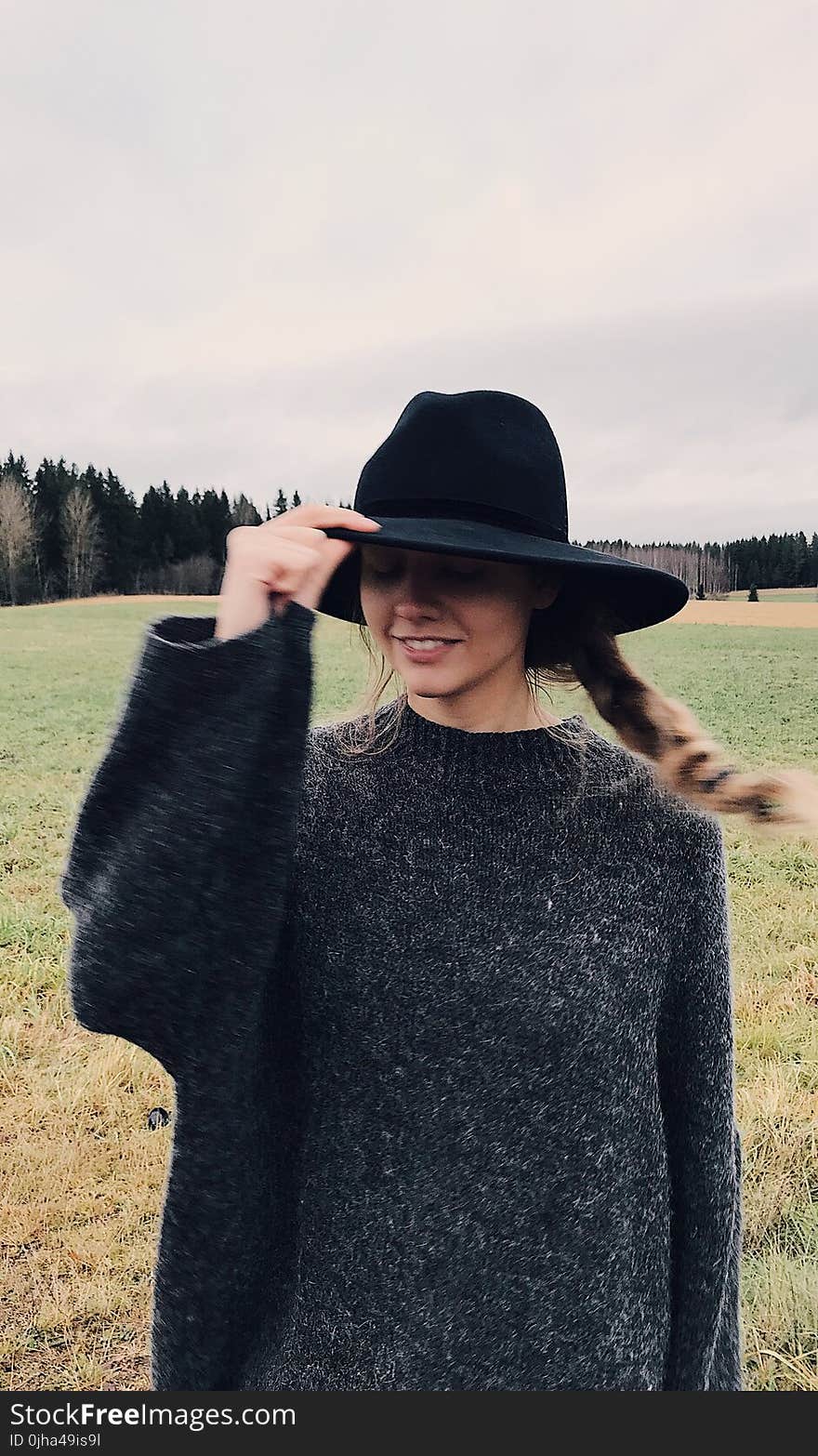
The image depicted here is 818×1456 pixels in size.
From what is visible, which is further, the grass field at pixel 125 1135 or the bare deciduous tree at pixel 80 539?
the bare deciduous tree at pixel 80 539

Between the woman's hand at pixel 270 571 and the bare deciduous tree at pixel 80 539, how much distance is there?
30557 millimetres

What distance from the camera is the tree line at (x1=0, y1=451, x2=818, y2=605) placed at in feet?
88.4

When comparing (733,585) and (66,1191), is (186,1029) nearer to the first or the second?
(66,1191)

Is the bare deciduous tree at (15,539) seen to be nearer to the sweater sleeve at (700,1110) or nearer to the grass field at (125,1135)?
the grass field at (125,1135)

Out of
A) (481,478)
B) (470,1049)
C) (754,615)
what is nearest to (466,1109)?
(470,1049)

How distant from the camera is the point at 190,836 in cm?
95

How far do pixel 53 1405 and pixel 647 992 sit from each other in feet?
3.95

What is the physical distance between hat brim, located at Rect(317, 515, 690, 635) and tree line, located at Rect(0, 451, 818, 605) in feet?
78.2

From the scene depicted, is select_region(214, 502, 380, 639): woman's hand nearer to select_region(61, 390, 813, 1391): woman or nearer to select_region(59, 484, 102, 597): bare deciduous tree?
select_region(61, 390, 813, 1391): woman

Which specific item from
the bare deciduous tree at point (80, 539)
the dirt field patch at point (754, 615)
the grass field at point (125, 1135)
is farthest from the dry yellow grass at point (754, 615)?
the grass field at point (125, 1135)

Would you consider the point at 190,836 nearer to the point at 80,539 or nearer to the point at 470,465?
the point at 470,465

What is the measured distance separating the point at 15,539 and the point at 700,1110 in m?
30.2

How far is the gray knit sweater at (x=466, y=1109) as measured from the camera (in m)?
1.21

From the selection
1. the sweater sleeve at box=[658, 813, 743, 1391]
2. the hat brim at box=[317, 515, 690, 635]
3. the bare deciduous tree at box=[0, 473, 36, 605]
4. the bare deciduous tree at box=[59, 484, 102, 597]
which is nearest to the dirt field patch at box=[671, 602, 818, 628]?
the bare deciduous tree at box=[59, 484, 102, 597]
